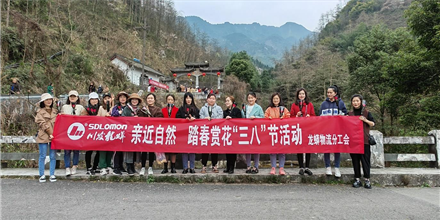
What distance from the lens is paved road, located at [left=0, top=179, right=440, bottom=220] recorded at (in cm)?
365

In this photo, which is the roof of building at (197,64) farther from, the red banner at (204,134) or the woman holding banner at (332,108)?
the woman holding banner at (332,108)

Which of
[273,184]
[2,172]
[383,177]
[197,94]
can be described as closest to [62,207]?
[2,172]

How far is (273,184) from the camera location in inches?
206

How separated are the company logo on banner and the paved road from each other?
1016 millimetres

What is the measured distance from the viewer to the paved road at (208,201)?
365cm

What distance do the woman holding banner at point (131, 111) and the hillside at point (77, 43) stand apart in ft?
40.3

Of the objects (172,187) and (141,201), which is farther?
(172,187)

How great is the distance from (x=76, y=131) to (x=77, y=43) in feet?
84.2

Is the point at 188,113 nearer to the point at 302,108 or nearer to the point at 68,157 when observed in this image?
the point at 302,108

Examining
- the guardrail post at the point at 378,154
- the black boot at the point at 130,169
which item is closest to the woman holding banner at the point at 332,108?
the guardrail post at the point at 378,154

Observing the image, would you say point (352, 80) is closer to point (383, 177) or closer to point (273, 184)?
point (383, 177)

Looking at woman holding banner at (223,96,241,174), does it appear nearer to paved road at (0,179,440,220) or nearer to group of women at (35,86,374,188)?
group of women at (35,86,374,188)

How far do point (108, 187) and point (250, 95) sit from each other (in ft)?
11.8

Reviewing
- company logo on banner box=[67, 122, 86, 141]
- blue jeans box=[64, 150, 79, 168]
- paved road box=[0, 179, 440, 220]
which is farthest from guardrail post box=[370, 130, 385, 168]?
blue jeans box=[64, 150, 79, 168]
